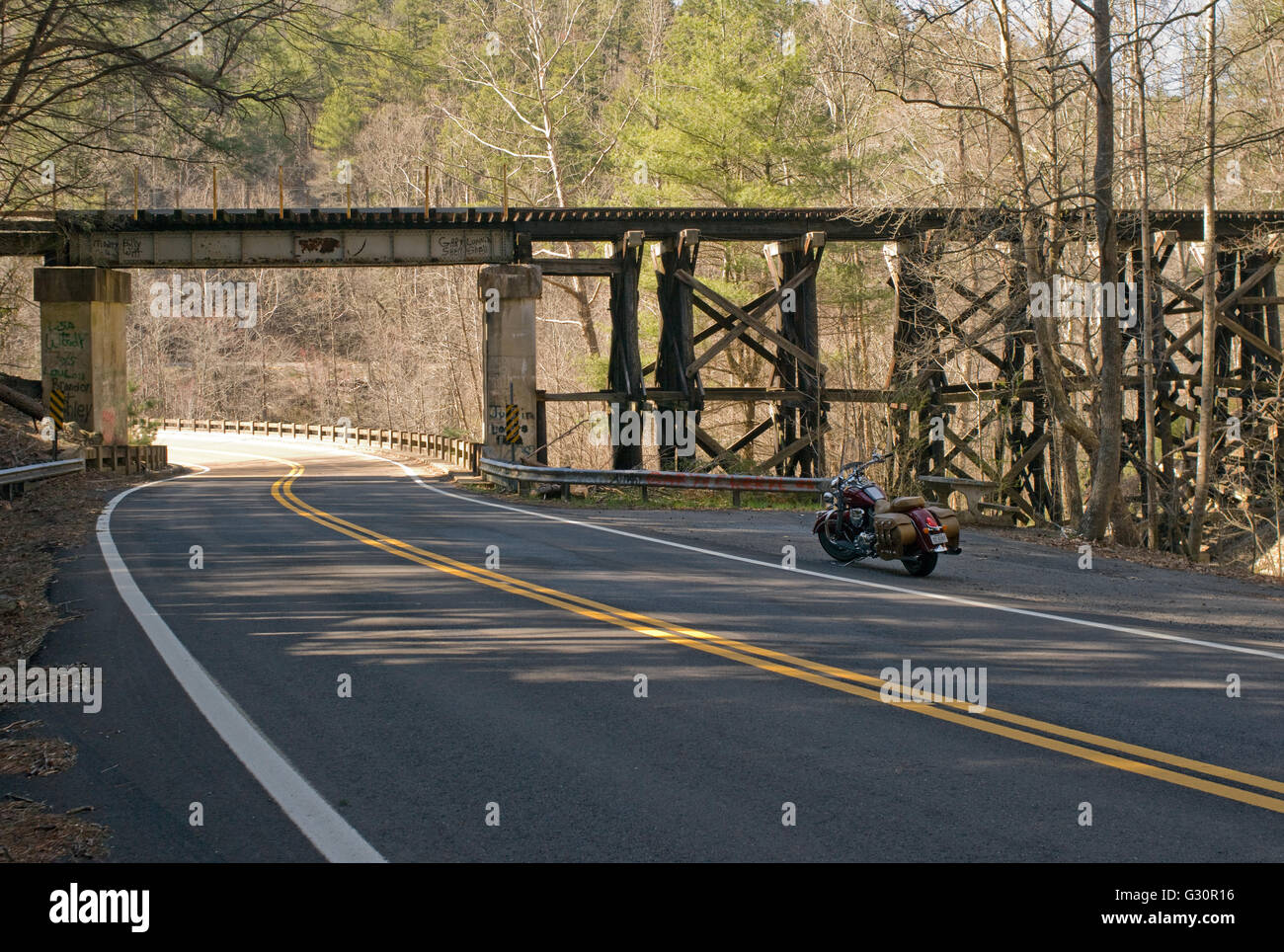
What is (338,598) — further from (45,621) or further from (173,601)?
(45,621)

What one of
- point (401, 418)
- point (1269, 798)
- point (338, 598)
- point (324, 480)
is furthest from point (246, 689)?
point (401, 418)

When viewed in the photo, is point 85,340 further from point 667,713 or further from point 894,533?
point 667,713

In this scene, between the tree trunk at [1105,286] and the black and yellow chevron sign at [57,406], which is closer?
the tree trunk at [1105,286]

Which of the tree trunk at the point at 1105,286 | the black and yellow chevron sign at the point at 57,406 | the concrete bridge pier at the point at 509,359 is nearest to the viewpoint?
the tree trunk at the point at 1105,286

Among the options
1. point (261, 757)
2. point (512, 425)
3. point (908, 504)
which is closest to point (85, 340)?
point (512, 425)

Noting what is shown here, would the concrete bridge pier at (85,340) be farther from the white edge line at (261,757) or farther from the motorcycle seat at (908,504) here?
the motorcycle seat at (908,504)

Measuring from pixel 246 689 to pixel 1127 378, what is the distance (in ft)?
82.0

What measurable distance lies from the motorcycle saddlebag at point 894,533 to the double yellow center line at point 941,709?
3.75 metres

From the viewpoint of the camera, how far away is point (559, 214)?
2816 centimetres

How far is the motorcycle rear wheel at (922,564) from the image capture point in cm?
1296

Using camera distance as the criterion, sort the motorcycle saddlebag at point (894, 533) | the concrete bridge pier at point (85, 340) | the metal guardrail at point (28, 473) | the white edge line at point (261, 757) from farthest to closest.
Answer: the concrete bridge pier at point (85, 340)
the metal guardrail at point (28, 473)
the motorcycle saddlebag at point (894, 533)
the white edge line at point (261, 757)

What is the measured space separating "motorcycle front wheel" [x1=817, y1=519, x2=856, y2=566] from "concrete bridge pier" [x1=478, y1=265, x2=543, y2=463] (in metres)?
14.9

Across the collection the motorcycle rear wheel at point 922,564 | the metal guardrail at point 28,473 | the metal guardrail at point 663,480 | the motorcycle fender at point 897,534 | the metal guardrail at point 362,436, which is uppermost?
the metal guardrail at point 362,436

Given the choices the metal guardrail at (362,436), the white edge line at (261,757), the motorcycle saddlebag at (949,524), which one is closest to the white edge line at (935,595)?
the motorcycle saddlebag at (949,524)
